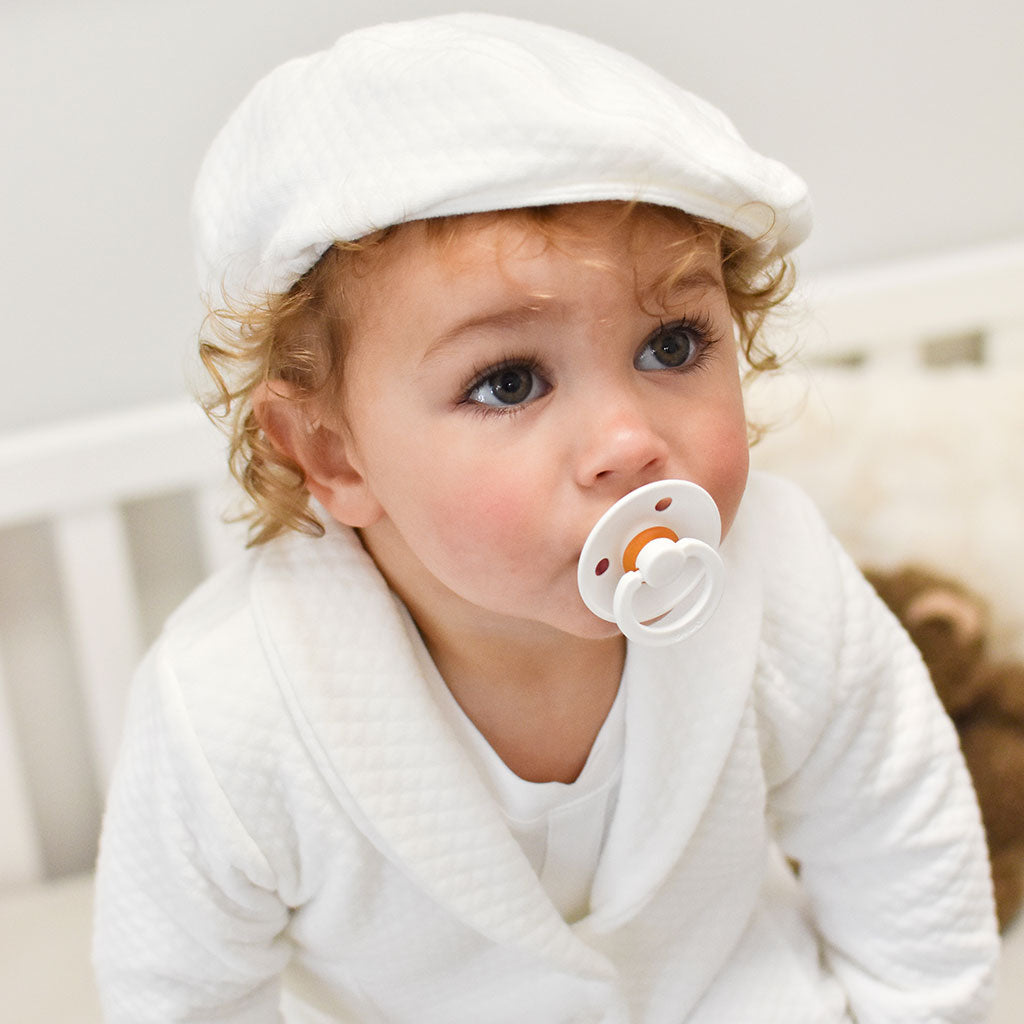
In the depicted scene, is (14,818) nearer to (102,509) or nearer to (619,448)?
(102,509)

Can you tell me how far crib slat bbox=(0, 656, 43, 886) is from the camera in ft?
3.59

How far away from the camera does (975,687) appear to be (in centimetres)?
108

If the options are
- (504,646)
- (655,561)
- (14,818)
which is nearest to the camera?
(655,561)

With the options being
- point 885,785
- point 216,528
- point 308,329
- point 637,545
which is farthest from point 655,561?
point 216,528

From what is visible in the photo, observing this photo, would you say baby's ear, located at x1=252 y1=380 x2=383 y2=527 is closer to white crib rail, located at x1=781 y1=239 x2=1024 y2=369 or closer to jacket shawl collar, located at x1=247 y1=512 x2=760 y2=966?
jacket shawl collar, located at x1=247 y1=512 x2=760 y2=966

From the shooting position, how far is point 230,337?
688 mm

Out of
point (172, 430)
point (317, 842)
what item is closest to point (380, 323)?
point (317, 842)

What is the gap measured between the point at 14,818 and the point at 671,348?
81cm

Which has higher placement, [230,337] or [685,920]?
[230,337]

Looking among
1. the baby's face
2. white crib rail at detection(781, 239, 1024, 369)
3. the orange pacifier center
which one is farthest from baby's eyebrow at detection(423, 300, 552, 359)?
white crib rail at detection(781, 239, 1024, 369)

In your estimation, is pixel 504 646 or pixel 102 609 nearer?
pixel 504 646

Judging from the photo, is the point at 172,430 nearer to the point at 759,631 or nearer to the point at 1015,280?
the point at 759,631

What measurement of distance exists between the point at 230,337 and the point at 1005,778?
725mm

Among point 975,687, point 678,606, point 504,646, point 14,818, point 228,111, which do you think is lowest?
point 14,818
